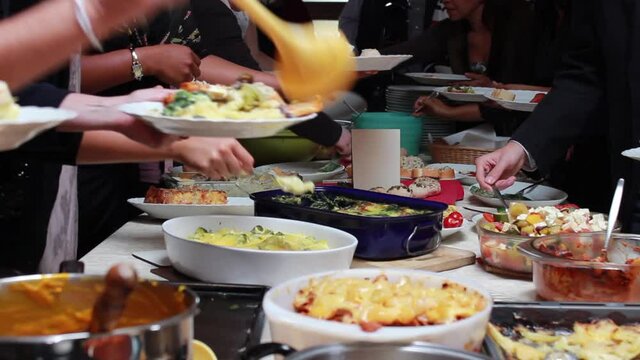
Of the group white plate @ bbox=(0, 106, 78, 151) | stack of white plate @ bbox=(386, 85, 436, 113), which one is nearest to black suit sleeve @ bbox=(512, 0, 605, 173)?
stack of white plate @ bbox=(386, 85, 436, 113)

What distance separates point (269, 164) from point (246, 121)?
1.87 meters

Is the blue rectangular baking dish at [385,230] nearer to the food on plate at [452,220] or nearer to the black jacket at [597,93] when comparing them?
the food on plate at [452,220]

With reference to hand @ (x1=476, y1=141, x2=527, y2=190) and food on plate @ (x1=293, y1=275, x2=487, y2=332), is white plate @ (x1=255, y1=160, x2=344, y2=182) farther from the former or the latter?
food on plate @ (x1=293, y1=275, x2=487, y2=332)

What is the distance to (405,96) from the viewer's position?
14.2ft

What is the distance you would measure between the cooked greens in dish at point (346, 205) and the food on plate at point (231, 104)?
0.62 meters

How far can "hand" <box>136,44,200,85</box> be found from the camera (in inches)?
91.5

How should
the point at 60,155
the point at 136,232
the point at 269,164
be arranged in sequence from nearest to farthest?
1. the point at 60,155
2. the point at 136,232
3. the point at 269,164

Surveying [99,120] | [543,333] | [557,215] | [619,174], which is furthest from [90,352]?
[619,174]

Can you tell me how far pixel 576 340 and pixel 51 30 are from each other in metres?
0.92

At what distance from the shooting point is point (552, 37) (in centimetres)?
480

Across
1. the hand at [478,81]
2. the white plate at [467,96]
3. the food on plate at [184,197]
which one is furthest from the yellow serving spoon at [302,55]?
the hand at [478,81]

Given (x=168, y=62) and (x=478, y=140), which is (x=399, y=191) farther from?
(x=478, y=140)

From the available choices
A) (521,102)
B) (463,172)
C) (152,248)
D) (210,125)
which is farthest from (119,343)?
(521,102)

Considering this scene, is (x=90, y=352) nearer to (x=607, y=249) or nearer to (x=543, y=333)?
(x=543, y=333)
